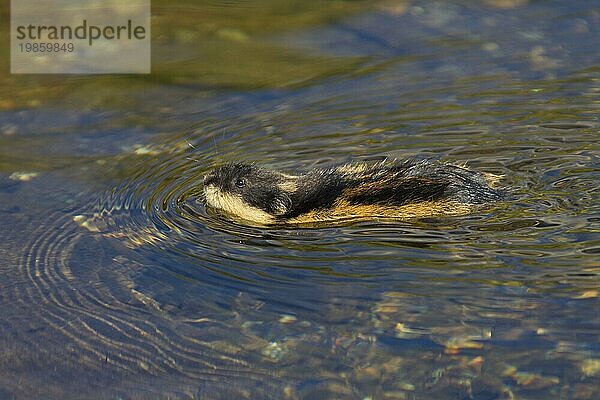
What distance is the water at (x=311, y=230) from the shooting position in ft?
19.6

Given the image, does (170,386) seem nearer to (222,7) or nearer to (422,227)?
(422,227)

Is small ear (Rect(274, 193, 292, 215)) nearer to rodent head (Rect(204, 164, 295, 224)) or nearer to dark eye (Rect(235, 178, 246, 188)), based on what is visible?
rodent head (Rect(204, 164, 295, 224))

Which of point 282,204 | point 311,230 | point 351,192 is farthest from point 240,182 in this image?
point 351,192

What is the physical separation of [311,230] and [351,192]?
399mm

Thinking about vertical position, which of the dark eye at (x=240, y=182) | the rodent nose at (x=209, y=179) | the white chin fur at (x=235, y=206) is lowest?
the white chin fur at (x=235, y=206)

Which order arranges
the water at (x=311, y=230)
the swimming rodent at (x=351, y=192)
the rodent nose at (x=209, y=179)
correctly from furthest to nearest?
the rodent nose at (x=209, y=179) < the swimming rodent at (x=351, y=192) < the water at (x=311, y=230)

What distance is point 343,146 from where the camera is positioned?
28.9ft

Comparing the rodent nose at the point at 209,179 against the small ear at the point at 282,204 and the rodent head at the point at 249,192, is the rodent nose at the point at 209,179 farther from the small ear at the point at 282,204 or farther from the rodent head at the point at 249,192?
the small ear at the point at 282,204

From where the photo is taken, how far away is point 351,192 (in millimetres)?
7652

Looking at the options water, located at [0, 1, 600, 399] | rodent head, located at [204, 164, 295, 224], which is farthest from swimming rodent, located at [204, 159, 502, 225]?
water, located at [0, 1, 600, 399]

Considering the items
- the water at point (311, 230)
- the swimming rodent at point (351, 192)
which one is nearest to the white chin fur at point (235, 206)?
the swimming rodent at point (351, 192)

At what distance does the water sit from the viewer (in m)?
5.96

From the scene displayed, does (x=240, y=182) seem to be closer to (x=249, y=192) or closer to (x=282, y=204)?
(x=249, y=192)

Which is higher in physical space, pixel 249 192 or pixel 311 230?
pixel 249 192
